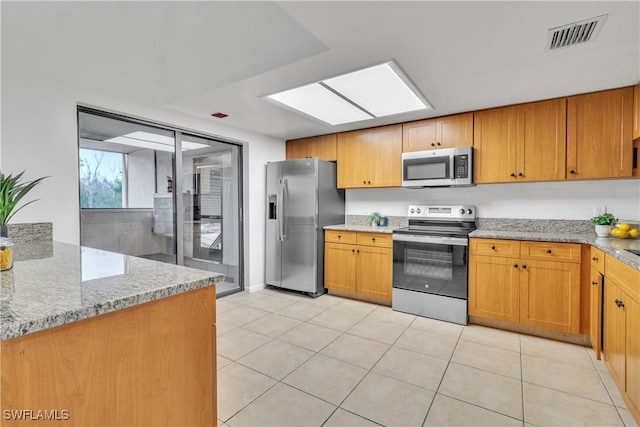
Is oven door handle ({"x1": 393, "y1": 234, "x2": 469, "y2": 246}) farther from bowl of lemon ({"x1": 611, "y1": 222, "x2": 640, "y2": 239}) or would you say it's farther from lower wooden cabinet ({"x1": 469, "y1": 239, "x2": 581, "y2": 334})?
bowl of lemon ({"x1": 611, "y1": 222, "x2": 640, "y2": 239})

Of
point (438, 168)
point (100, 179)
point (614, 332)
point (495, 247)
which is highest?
point (438, 168)

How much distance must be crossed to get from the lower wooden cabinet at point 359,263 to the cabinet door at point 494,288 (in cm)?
88

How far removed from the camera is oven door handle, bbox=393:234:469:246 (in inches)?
122

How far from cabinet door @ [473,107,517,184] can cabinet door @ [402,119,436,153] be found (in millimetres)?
440

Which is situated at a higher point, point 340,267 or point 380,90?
point 380,90

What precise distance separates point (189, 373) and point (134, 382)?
0.61ft

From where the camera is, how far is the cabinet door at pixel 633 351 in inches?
62.9

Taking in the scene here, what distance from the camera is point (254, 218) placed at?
4.30 meters

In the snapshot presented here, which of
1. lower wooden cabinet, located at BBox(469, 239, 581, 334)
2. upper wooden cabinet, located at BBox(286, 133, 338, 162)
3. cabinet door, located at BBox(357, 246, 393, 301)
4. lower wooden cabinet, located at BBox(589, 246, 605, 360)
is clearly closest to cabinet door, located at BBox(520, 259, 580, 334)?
lower wooden cabinet, located at BBox(469, 239, 581, 334)

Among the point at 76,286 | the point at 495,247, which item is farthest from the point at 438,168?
the point at 76,286

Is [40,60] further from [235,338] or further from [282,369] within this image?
[282,369]

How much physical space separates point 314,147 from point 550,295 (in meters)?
3.17

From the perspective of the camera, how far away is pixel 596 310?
236 centimetres

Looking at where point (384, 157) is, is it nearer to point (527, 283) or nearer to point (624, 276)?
point (527, 283)
